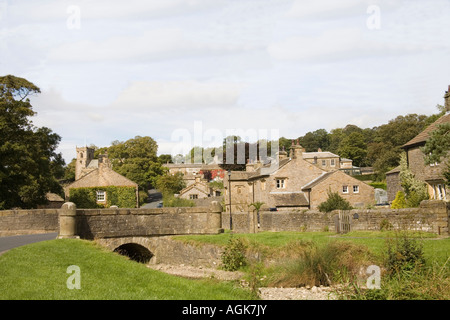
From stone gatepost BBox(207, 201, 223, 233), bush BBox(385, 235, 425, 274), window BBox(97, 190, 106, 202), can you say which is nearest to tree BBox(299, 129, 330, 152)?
window BBox(97, 190, 106, 202)

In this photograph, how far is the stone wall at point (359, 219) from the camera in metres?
20.4

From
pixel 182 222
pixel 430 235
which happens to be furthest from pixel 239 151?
pixel 430 235

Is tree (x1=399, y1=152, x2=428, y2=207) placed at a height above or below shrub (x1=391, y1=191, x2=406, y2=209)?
above

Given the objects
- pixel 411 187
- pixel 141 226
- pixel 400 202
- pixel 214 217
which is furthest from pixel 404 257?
pixel 411 187

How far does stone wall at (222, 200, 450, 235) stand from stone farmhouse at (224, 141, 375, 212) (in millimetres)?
7121

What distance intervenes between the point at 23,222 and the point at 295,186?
94.2ft

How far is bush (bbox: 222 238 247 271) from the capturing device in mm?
20141

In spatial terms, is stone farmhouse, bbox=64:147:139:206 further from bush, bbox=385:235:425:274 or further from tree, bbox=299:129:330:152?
tree, bbox=299:129:330:152

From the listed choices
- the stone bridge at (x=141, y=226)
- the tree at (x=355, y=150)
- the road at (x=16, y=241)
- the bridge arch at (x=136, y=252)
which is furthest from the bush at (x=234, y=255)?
the tree at (x=355, y=150)

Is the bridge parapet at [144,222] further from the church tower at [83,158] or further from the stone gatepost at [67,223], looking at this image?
the church tower at [83,158]

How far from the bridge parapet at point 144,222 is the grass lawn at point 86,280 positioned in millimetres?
5573

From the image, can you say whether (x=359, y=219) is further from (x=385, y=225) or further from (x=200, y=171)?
(x=200, y=171)
